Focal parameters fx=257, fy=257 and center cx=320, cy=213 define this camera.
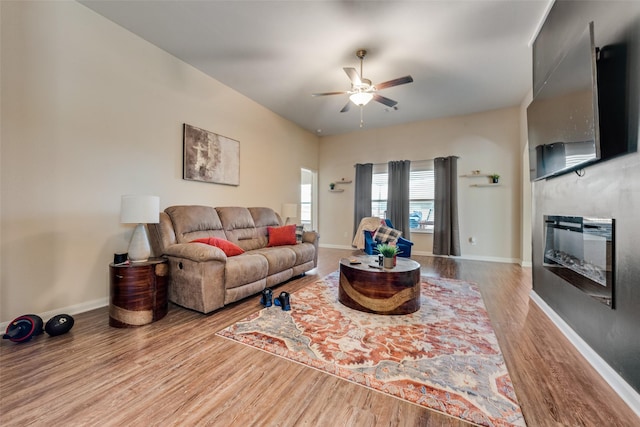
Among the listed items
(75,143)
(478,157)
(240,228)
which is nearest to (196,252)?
(240,228)

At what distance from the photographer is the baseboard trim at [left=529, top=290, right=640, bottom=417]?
4.54 ft

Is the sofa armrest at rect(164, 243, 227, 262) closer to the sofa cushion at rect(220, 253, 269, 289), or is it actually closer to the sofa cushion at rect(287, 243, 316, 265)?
the sofa cushion at rect(220, 253, 269, 289)

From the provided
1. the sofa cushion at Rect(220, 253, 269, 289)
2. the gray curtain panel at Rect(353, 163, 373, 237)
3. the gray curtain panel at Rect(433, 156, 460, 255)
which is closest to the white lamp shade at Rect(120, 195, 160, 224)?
the sofa cushion at Rect(220, 253, 269, 289)

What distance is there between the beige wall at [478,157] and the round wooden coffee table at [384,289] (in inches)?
148

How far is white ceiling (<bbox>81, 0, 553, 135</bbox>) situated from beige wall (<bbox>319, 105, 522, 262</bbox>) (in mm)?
893

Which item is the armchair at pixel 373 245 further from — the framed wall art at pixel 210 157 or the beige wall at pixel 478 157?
the framed wall art at pixel 210 157

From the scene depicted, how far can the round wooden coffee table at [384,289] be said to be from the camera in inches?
97.2

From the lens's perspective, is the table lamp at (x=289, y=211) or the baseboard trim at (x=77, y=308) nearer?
the baseboard trim at (x=77, y=308)

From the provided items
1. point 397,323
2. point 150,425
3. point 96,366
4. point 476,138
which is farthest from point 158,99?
point 476,138

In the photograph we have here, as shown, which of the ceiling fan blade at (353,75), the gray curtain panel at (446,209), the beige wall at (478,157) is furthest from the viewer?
the gray curtain panel at (446,209)

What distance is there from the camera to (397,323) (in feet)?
7.59

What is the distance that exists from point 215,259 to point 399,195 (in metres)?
4.73

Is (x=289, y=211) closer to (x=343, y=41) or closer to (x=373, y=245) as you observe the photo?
(x=373, y=245)

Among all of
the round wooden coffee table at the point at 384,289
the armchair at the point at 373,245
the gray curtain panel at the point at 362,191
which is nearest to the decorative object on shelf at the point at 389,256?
the round wooden coffee table at the point at 384,289
